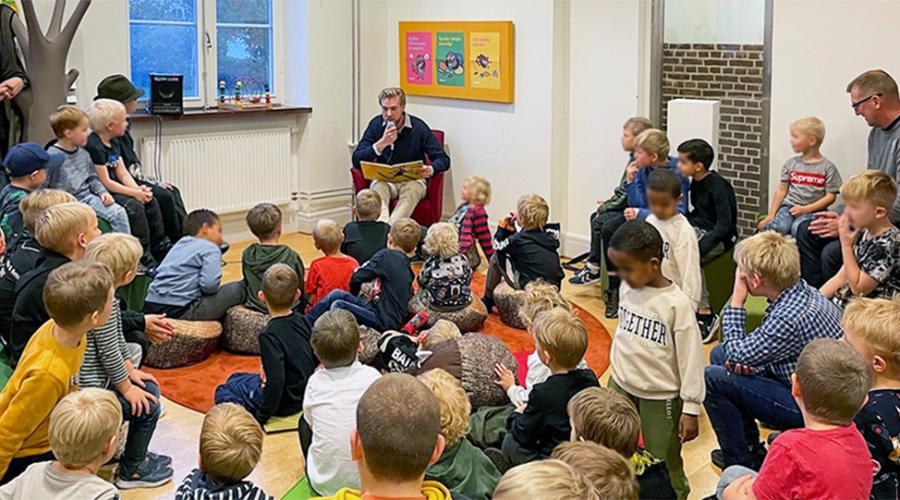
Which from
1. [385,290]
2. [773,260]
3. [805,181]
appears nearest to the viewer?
[773,260]

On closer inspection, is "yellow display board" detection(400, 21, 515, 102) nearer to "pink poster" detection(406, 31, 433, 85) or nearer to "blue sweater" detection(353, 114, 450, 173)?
"pink poster" detection(406, 31, 433, 85)

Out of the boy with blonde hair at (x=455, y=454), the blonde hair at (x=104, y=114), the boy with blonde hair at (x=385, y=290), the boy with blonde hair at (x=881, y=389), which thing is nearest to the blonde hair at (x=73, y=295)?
the boy with blonde hair at (x=455, y=454)

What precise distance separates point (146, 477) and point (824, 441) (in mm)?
2541

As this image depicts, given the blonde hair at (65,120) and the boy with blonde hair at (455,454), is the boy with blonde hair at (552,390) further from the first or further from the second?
the blonde hair at (65,120)

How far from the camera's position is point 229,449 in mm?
2678

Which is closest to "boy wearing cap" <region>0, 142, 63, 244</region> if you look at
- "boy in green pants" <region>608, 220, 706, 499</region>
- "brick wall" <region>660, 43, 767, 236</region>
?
"boy in green pants" <region>608, 220, 706, 499</region>

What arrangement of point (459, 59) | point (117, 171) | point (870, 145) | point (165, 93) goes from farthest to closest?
point (459, 59)
point (165, 93)
point (117, 171)
point (870, 145)

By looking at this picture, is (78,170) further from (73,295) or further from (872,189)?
(872,189)

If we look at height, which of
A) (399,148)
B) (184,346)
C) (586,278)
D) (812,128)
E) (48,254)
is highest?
(812,128)

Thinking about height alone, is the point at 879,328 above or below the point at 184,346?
above

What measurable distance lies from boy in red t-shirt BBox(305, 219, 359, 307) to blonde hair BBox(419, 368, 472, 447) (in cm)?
226

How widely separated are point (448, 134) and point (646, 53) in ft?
6.59

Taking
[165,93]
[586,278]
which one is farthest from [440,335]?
[165,93]

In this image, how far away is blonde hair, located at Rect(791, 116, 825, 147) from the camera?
222 inches
